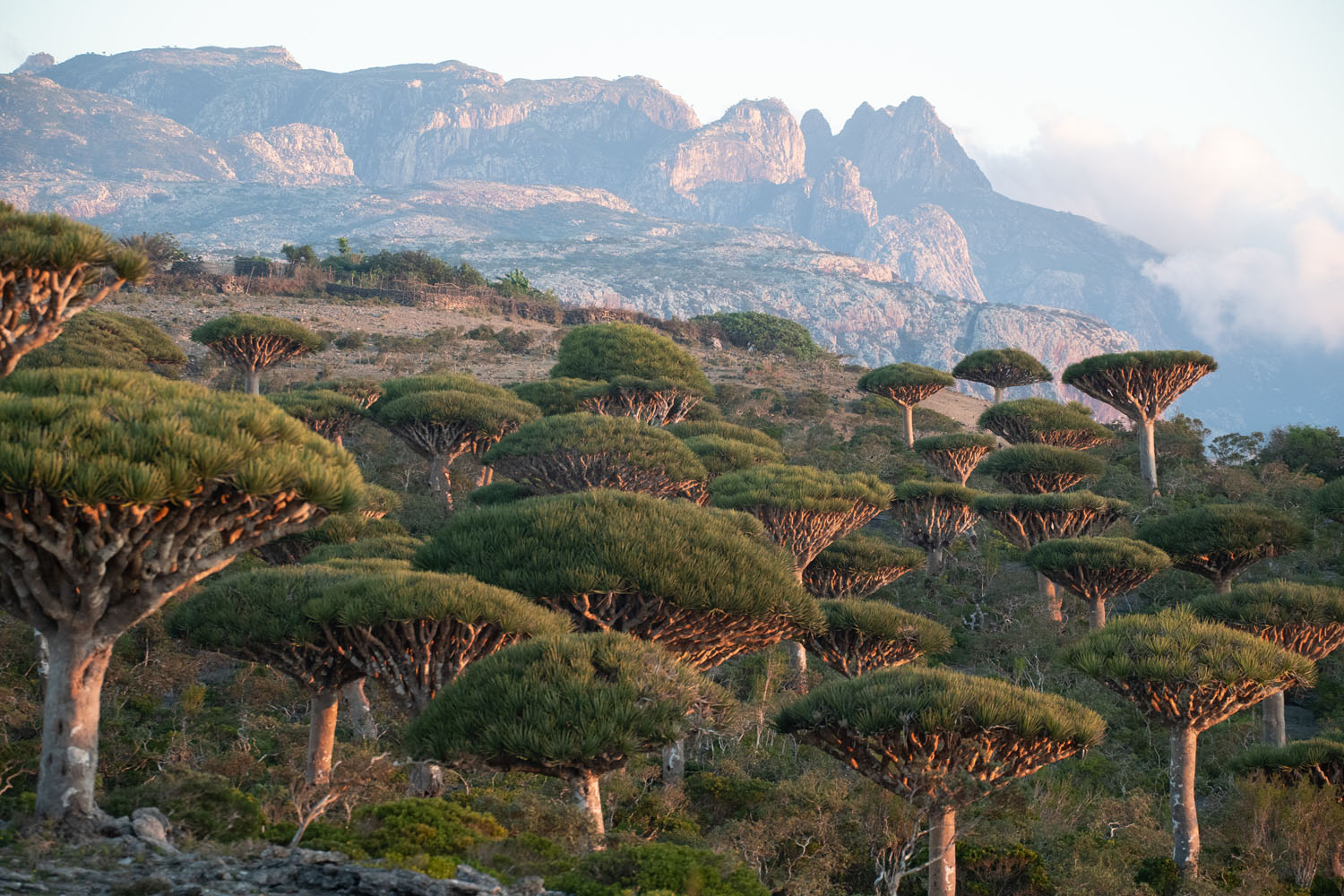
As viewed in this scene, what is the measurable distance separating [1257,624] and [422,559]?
745 inches

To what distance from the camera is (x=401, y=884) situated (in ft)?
31.3

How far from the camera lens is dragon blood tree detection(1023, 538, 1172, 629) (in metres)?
27.5

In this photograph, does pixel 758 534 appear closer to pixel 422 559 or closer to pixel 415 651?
pixel 422 559

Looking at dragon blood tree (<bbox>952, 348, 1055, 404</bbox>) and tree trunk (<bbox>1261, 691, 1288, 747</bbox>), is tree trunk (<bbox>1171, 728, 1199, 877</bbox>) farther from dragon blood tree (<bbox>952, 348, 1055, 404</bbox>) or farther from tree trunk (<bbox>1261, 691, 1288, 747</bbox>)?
dragon blood tree (<bbox>952, 348, 1055, 404</bbox>)

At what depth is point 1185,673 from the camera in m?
17.3

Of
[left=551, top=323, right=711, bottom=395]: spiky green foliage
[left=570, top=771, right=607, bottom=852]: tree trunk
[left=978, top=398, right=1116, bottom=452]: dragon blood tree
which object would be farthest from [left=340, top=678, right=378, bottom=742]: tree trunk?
[left=978, top=398, right=1116, bottom=452]: dragon blood tree

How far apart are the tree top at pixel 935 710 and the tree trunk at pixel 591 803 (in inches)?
129

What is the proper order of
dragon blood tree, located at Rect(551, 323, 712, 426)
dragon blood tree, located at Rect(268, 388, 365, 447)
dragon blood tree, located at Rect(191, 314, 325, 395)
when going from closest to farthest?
dragon blood tree, located at Rect(268, 388, 365, 447) → dragon blood tree, located at Rect(191, 314, 325, 395) → dragon blood tree, located at Rect(551, 323, 712, 426)

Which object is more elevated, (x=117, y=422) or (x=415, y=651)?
(x=117, y=422)

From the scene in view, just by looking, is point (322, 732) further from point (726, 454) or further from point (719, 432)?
point (719, 432)

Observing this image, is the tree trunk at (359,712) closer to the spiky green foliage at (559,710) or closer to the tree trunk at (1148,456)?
the spiky green foliage at (559,710)

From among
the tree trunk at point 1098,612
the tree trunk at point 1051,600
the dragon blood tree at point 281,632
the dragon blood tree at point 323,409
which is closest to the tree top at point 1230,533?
the tree trunk at point 1098,612

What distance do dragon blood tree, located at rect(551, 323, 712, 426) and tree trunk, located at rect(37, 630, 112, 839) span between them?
104 ft

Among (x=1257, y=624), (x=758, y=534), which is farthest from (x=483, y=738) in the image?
(x=1257, y=624)
